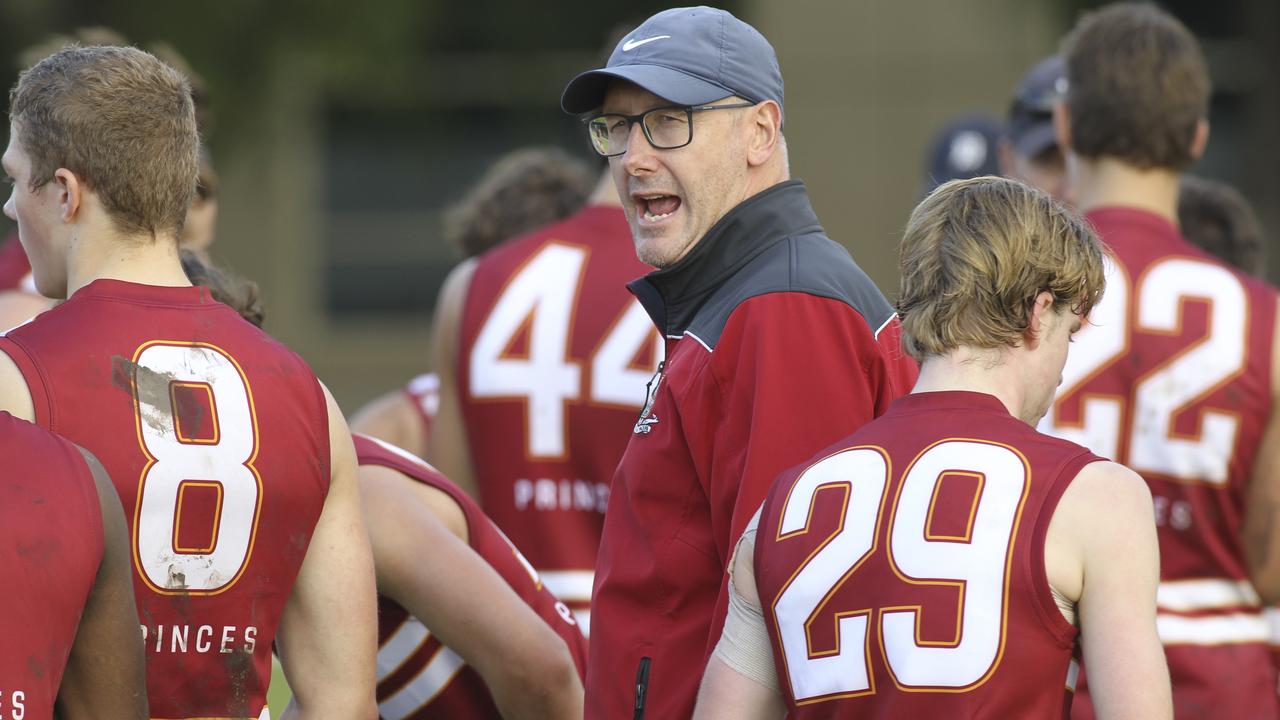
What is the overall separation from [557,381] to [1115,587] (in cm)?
247

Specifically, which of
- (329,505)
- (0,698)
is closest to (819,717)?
(329,505)

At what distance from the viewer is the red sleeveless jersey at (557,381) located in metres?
4.62

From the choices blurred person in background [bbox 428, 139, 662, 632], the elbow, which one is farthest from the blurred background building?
the elbow

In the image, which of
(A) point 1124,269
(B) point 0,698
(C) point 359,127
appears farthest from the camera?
(C) point 359,127

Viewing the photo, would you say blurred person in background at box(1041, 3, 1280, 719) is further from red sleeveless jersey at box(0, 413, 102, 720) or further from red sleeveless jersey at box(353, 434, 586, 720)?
red sleeveless jersey at box(0, 413, 102, 720)

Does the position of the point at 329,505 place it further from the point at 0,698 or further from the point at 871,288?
the point at 871,288

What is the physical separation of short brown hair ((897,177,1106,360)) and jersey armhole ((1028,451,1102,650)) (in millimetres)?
254

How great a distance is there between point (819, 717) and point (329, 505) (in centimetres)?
100

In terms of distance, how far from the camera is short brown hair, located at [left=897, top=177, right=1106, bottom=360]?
8.41 feet

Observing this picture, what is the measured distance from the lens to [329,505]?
10.0 feet

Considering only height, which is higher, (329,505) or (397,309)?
(329,505)

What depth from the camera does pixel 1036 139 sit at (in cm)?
523

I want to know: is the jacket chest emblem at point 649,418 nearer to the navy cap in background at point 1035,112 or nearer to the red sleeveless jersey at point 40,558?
the red sleeveless jersey at point 40,558

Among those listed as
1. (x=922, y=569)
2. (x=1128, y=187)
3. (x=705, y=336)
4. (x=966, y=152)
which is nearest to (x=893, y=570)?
(x=922, y=569)
